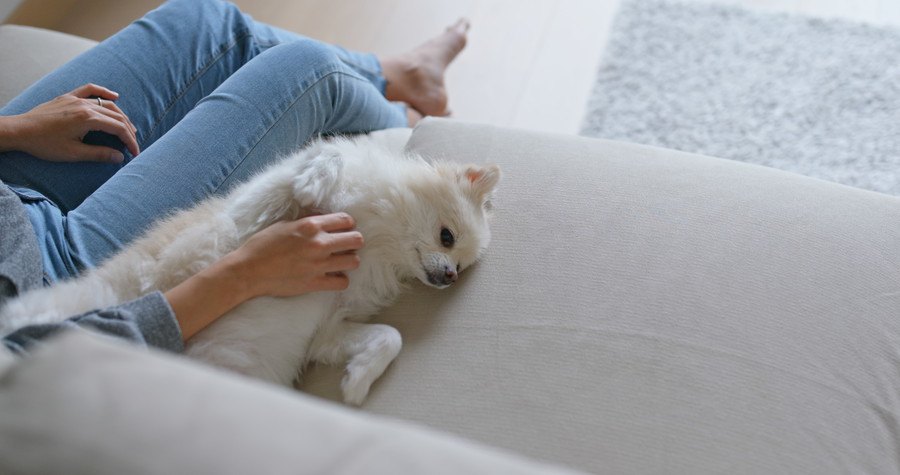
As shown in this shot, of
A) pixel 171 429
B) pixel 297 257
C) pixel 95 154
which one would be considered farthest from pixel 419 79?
pixel 171 429

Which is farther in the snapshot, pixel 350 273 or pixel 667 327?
pixel 350 273

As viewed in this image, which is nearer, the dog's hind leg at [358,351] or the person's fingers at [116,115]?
the dog's hind leg at [358,351]

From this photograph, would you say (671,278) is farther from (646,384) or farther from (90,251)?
(90,251)

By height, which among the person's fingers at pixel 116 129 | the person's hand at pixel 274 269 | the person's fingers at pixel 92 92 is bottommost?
the person's hand at pixel 274 269

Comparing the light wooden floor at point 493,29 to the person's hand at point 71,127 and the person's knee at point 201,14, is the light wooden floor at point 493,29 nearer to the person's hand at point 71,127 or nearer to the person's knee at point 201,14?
the person's knee at point 201,14

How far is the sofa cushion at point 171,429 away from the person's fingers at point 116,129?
836 millimetres

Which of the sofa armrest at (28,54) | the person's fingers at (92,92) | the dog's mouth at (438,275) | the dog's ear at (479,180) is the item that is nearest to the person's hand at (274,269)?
the dog's mouth at (438,275)

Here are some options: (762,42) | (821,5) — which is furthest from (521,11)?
(821,5)

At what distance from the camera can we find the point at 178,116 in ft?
5.39

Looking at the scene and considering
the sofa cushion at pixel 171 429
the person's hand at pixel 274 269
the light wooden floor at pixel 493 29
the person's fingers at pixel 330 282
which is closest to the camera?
the sofa cushion at pixel 171 429

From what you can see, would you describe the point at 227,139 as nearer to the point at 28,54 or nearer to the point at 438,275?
the point at 438,275

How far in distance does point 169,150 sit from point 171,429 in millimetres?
904

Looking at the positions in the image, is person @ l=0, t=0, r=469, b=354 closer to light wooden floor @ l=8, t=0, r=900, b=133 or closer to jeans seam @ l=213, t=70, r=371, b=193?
jeans seam @ l=213, t=70, r=371, b=193

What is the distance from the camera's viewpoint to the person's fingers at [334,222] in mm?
1259
